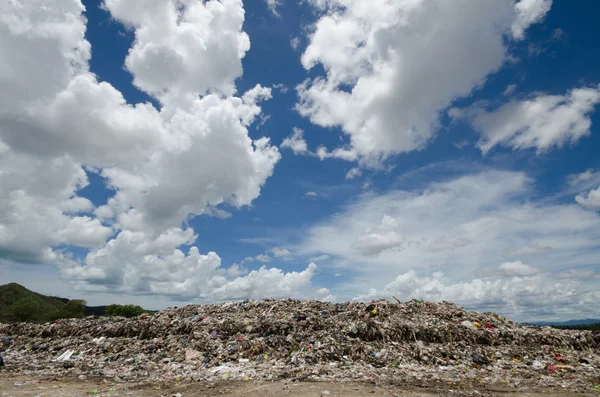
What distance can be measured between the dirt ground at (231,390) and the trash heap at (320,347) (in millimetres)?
637

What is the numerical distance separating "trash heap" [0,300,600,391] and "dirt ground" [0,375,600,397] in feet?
2.09

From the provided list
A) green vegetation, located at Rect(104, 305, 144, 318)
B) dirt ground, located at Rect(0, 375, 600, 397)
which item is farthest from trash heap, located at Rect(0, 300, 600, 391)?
green vegetation, located at Rect(104, 305, 144, 318)

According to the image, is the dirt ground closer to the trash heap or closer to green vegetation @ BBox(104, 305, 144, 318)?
the trash heap

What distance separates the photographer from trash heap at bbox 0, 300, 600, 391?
838cm

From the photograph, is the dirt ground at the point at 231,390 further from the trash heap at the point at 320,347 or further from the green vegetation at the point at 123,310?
the green vegetation at the point at 123,310

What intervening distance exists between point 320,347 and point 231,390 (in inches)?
143

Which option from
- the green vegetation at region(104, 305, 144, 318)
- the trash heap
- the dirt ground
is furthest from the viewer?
the green vegetation at region(104, 305, 144, 318)

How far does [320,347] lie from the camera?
383 inches

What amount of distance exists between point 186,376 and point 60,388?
2683 mm

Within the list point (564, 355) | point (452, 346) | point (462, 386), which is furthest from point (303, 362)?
point (564, 355)

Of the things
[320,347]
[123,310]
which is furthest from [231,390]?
[123,310]

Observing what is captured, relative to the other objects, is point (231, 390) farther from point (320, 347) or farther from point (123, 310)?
point (123, 310)

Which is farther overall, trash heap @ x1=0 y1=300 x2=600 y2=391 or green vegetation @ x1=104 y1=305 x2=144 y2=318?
green vegetation @ x1=104 y1=305 x2=144 y2=318

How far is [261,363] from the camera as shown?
9172 millimetres
